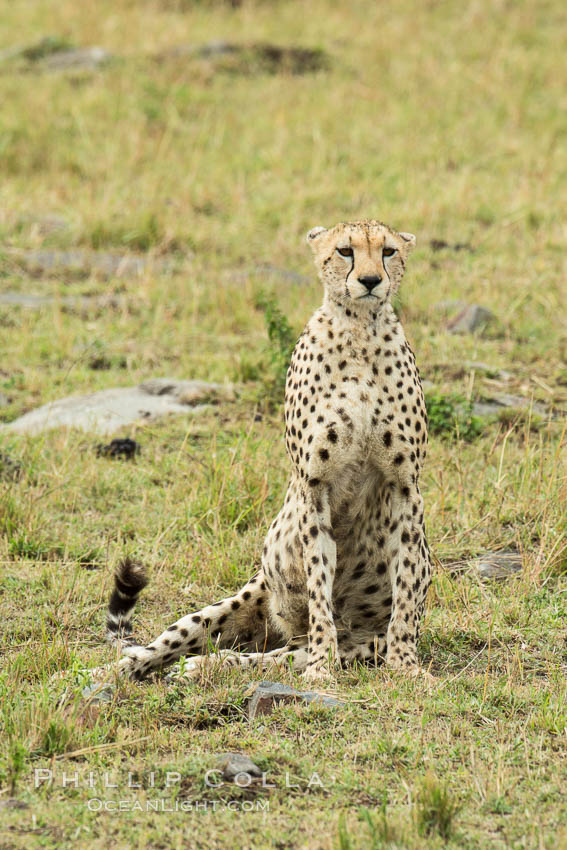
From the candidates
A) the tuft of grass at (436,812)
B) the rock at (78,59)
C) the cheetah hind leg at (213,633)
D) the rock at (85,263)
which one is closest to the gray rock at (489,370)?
the rock at (85,263)

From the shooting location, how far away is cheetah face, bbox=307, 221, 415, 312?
4.07 m

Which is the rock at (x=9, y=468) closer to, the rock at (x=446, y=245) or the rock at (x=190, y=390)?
the rock at (x=190, y=390)

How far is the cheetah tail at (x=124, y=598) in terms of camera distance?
4105 millimetres

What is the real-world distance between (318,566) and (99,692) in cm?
84

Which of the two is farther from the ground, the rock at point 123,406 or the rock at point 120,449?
the rock at point 123,406

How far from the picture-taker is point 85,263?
8.81 meters

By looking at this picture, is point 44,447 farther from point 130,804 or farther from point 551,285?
point 551,285

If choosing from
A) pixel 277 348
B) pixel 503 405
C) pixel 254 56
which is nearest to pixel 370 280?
pixel 277 348

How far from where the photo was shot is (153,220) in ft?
30.1

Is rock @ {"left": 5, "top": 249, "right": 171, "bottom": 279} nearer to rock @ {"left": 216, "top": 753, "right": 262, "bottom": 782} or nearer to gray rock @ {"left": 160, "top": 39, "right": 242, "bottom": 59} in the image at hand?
gray rock @ {"left": 160, "top": 39, "right": 242, "bottom": 59}

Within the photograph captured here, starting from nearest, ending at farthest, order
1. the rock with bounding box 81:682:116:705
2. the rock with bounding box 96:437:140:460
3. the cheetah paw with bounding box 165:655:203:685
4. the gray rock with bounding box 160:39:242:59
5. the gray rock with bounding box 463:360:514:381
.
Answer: the rock with bounding box 81:682:116:705 → the cheetah paw with bounding box 165:655:203:685 → the rock with bounding box 96:437:140:460 → the gray rock with bounding box 463:360:514:381 → the gray rock with bounding box 160:39:242:59

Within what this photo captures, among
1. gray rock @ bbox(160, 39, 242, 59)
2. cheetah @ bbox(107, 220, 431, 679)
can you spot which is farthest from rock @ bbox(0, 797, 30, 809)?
gray rock @ bbox(160, 39, 242, 59)

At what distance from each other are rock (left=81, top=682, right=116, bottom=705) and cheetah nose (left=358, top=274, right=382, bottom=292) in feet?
4.85

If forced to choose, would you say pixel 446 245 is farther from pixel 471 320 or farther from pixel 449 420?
pixel 449 420
